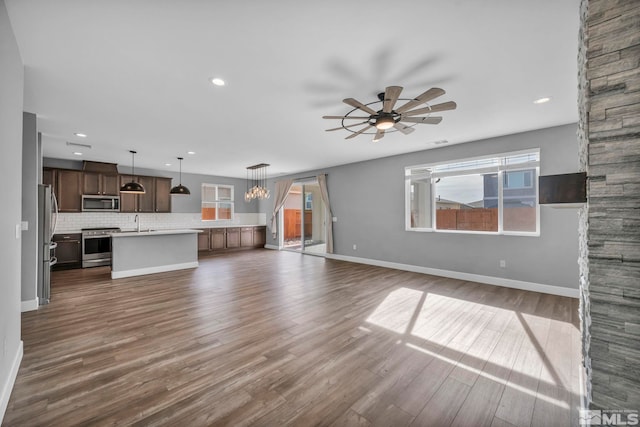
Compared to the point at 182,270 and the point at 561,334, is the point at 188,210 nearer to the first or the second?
the point at 182,270

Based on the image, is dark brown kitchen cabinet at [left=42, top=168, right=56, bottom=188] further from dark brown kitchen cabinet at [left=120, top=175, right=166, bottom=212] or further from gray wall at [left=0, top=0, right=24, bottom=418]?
gray wall at [left=0, top=0, right=24, bottom=418]

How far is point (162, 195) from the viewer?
7.89 metres

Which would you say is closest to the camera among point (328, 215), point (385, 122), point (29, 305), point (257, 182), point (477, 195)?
point (385, 122)

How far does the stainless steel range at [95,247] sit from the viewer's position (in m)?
6.38

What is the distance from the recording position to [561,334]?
2.81 m

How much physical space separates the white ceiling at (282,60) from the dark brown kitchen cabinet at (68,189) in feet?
8.87

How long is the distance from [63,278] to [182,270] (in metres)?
2.15

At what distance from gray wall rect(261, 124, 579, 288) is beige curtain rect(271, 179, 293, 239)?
1189mm

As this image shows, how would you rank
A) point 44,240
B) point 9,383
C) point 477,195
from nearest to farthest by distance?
point 9,383 < point 44,240 < point 477,195

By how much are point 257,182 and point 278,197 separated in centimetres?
132

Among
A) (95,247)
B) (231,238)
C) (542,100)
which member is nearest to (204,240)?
(231,238)

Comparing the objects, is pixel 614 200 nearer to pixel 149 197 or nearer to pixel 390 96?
pixel 390 96

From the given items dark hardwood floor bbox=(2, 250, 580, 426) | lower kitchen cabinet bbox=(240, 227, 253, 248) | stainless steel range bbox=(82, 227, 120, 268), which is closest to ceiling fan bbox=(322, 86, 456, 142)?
dark hardwood floor bbox=(2, 250, 580, 426)

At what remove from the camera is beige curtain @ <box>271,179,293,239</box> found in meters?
8.98
